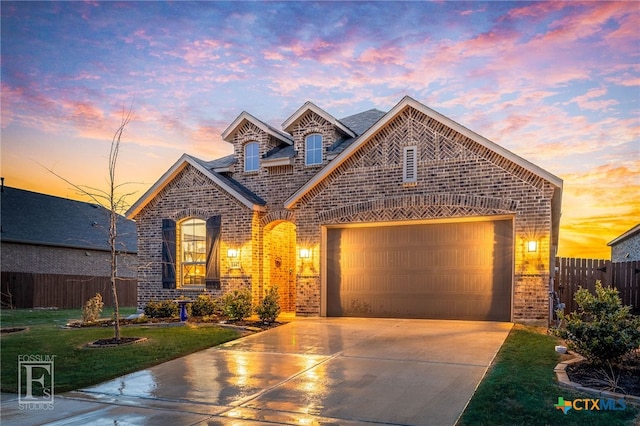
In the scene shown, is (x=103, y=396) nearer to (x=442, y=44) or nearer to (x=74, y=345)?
(x=74, y=345)

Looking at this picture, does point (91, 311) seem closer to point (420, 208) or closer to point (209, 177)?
point (209, 177)

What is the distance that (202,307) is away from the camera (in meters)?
15.7

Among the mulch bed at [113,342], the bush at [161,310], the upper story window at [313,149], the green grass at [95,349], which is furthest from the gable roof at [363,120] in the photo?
the mulch bed at [113,342]

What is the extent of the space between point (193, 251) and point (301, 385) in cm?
1165

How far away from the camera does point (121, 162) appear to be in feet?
40.2

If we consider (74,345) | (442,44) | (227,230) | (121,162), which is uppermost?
(442,44)

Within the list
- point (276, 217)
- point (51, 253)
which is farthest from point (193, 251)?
point (51, 253)

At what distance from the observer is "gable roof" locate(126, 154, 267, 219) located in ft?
55.5

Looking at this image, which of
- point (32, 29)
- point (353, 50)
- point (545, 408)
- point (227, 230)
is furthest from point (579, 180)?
point (32, 29)

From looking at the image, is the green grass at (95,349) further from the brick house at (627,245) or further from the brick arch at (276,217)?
the brick house at (627,245)

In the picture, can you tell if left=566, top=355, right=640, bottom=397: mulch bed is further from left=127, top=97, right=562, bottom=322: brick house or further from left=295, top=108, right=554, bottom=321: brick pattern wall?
left=127, top=97, right=562, bottom=322: brick house

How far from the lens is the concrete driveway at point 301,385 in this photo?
6152 millimetres

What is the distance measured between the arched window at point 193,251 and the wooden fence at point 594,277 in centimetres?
1206

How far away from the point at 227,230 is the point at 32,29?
839 cm
